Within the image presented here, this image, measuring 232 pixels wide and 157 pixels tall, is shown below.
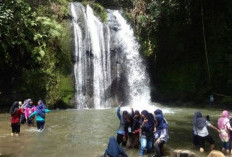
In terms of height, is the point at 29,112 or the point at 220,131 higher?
the point at 29,112

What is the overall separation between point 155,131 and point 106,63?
1591 centimetres

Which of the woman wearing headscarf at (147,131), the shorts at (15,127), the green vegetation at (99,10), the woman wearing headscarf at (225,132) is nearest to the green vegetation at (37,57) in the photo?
the green vegetation at (99,10)

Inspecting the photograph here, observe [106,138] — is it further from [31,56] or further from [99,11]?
[99,11]

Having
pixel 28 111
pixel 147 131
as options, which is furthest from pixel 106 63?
pixel 147 131

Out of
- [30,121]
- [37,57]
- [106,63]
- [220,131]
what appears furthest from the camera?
[106,63]

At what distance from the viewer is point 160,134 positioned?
9.46 metres

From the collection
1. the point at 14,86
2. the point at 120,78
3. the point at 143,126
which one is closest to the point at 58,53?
the point at 14,86

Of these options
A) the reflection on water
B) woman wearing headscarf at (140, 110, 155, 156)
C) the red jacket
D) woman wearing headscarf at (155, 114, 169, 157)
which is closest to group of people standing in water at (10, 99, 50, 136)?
the red jacket

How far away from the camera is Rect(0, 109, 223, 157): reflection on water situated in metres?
9.93

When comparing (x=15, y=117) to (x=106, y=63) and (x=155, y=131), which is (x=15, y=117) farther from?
(x=106, y=63)

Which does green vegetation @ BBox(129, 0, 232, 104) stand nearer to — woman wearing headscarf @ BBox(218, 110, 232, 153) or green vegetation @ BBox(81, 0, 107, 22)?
green vegetation @ BBox(81, 0, 107, 22)

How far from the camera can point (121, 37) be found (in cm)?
2689

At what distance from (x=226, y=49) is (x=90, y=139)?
1735 cm

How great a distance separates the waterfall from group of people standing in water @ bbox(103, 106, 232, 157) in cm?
1327
